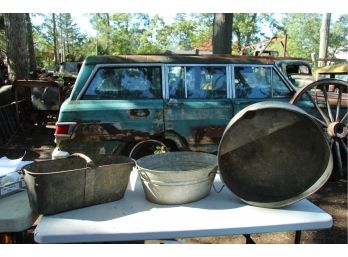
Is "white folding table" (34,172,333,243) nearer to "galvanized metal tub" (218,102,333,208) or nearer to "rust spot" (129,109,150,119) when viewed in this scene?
"galvanized metal tub" (218,102,333,208)

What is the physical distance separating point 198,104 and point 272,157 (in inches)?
104

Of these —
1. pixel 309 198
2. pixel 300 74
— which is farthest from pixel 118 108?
pixel 300 74

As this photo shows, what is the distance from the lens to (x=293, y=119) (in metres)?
2.13

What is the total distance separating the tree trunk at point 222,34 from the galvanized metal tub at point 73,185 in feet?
20.0

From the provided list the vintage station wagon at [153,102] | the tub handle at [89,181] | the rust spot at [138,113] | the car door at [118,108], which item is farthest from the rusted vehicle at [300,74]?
the tub handle at [89,181]

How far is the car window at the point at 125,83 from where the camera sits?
474 cm

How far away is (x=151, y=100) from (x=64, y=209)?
2961mm

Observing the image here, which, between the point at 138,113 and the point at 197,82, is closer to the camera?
the point at 138,113

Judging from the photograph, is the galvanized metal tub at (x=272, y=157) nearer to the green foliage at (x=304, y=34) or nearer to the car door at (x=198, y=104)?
the car door at (x=198, y=104)

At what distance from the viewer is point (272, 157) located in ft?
7.28

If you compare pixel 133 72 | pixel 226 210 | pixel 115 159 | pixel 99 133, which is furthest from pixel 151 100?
pixel 226 210

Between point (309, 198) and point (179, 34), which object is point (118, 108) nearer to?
point (309, 198)

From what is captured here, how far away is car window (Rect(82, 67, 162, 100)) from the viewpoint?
4738 millimetres

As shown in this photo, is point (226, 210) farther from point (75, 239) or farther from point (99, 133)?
point (99, 133)
